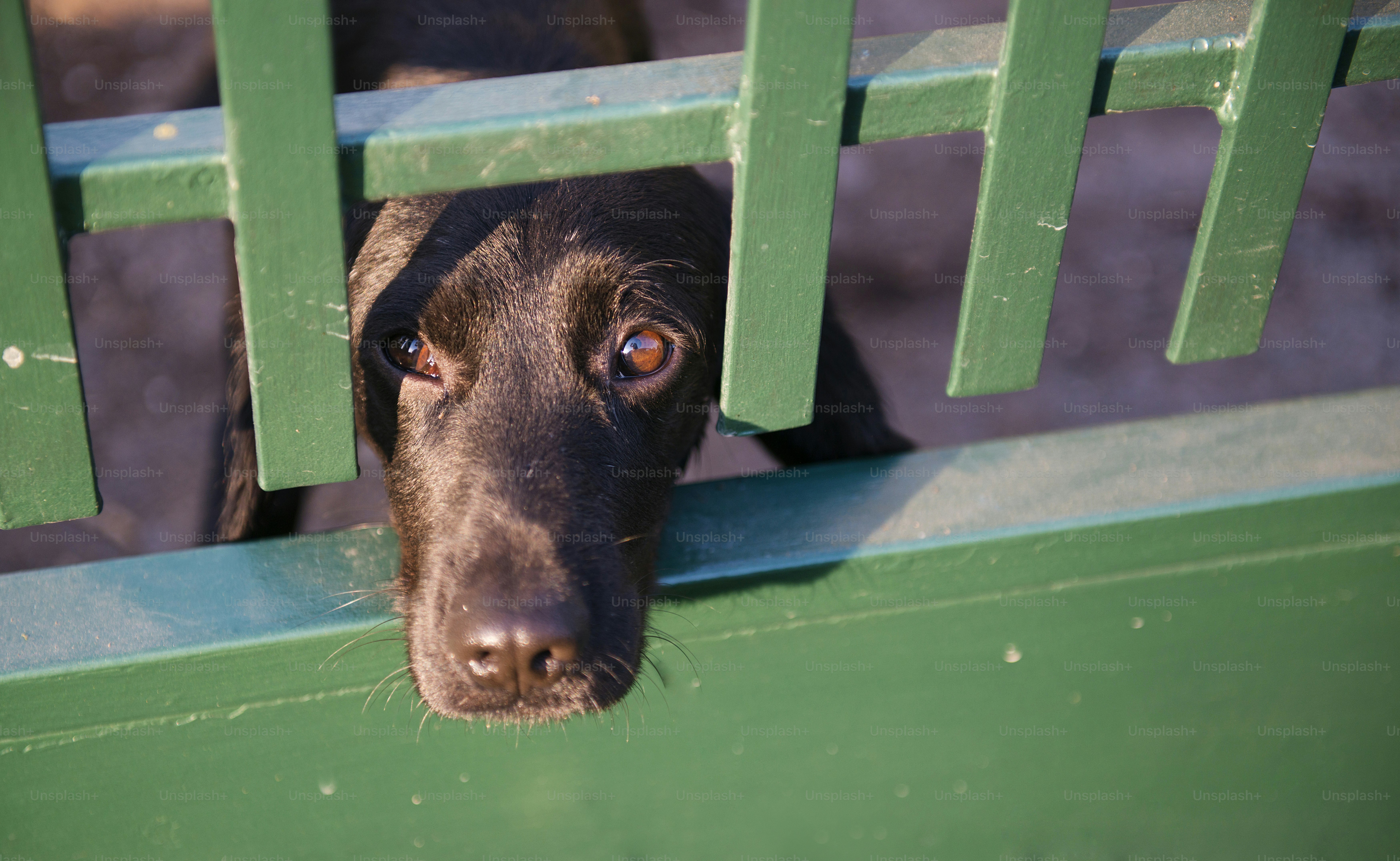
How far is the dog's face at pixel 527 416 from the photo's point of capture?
1.72 metres

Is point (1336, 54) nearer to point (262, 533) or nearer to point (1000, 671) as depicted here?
point (1000, 671)

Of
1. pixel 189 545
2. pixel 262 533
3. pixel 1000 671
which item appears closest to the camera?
pixel 1000 671

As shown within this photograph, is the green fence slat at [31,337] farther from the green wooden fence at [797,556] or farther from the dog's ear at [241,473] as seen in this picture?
the dog's ear at [241,473]

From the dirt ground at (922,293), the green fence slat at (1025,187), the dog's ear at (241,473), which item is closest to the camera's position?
the green fence slat at (1025,187)

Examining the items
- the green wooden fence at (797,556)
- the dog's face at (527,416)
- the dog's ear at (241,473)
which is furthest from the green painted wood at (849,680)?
the dog's ear at (241,473)

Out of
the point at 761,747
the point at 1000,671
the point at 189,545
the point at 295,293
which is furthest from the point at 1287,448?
the point at 189,545

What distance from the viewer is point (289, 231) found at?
1.41 metres

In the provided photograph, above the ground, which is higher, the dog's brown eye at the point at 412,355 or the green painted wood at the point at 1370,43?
the green painted wood at the point at 1370,43

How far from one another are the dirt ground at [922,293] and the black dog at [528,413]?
4.45 ft

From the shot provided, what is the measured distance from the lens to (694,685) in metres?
2.00

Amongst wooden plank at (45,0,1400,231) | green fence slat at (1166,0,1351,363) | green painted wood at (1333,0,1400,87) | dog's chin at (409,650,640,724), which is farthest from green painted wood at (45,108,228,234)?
green painted wood at (1333,0,1400,87)

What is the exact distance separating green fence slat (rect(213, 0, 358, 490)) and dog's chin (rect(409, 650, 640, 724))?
38 centimetres

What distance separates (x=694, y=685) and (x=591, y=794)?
324mm

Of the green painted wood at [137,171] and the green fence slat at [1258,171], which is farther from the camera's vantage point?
the green fence slat at [1258,171]
